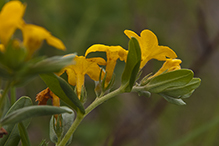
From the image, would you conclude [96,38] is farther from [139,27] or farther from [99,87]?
[99,87]

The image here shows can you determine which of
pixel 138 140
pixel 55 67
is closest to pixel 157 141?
pixel 138 140

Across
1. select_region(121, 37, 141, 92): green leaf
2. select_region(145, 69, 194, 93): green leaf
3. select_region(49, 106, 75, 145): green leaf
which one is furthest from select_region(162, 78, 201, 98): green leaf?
select_region(49, 106, 75, 145): green leaf

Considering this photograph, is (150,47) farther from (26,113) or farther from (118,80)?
(118,80)

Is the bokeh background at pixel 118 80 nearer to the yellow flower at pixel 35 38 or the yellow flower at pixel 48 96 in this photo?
the yellow flower at pixel 48 96

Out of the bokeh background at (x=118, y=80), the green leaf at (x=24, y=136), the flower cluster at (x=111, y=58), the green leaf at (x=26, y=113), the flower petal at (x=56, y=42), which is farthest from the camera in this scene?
the bokeh background at (x=118, y=80)

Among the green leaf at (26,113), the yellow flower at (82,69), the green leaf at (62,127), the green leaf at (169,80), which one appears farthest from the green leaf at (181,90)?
the green leaf at (26,113)

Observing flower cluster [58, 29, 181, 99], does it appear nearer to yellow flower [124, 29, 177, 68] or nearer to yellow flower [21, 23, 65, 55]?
yellow flower [124, 29, 177, 68]
